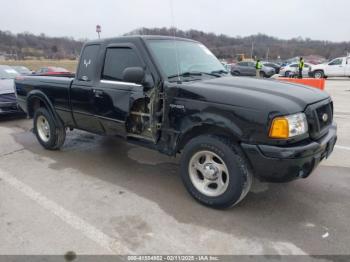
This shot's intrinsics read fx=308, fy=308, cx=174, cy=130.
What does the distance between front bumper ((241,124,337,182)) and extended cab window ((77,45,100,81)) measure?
2.66 metres

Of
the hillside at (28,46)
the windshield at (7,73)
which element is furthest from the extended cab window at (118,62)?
the hillside at (28,46)

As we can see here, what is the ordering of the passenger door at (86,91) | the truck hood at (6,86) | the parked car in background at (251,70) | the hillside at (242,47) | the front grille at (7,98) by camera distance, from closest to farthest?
the passenger door at (86,91)
the front grille at (7,98)
the truck hood at (6,86)
the parked car in background at (251,70)
the hillside at (242,47)

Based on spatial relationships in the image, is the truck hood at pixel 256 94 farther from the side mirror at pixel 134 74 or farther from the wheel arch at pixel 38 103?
the wheel arch at pixel 38 103

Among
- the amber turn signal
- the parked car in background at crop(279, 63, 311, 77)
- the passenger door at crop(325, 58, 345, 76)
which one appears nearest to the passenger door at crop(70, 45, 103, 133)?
the amber turn signal

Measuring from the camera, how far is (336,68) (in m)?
24.3

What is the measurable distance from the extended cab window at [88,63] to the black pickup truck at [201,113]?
0.05 feet

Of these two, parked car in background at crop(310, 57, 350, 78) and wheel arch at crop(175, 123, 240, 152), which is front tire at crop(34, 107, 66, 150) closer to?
wheel arch at crop(175, 123, 240, 152)

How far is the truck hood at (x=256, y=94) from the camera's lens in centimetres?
300

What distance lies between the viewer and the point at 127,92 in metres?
4.01

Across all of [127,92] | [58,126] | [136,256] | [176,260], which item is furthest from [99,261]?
[58,126]

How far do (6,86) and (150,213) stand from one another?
23.5 feet

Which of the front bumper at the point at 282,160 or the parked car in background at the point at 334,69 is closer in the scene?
the front bumper at the point at 282,160

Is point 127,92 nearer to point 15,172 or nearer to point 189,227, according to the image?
point 189,227

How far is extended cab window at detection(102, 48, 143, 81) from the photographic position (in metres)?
4.02
